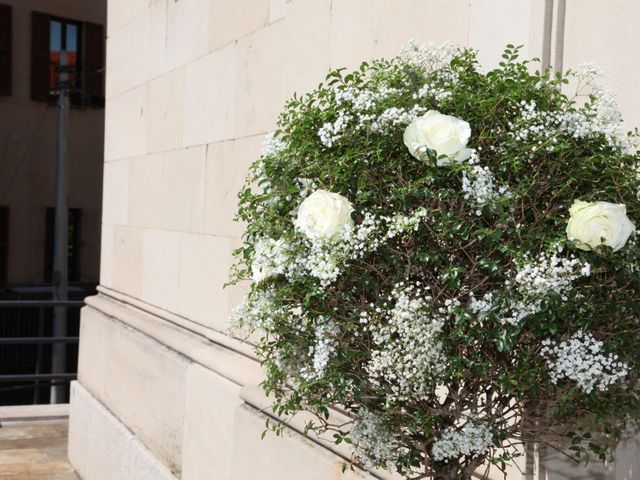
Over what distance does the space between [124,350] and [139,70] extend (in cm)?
172

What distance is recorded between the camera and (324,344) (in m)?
1.83

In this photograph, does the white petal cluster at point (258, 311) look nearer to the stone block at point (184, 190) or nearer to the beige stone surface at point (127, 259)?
the stone block at point (184, 190)

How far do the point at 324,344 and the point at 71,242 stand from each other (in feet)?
62.2

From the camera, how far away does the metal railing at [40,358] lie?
25.0ft

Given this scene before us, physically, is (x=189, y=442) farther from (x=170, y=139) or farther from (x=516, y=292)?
(x=516, y=292)

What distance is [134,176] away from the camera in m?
5.94

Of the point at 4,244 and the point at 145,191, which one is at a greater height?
the point at 145,191

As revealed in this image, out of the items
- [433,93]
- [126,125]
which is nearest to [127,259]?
[126,125]

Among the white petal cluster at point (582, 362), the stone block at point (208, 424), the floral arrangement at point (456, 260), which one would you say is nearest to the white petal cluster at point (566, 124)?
the floral arrangement at point (456, 260)

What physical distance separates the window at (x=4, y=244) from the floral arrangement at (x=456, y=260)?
59.6 feet

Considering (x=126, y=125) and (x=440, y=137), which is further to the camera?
(x=126, y=125)

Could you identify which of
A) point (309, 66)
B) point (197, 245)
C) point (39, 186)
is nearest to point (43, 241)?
point (39, 186)

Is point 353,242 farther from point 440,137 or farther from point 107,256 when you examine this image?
point 107,256

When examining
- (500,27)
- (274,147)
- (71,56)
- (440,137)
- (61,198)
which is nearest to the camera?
(440,137)
